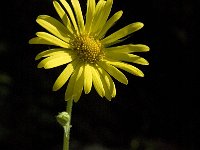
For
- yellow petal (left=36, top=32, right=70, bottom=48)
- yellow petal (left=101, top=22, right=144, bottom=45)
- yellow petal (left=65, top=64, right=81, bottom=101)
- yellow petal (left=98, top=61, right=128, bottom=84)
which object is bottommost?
yellow petal (left=65, top=64, right=81, bottom=101)

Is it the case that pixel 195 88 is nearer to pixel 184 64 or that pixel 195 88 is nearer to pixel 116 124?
pixel 184 64

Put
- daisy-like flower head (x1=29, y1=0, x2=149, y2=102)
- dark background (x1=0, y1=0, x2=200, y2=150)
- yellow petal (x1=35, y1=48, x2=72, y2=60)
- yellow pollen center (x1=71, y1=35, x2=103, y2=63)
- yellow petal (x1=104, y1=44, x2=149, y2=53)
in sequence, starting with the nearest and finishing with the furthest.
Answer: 1. yellow petal (x1=35, y1=48, x2=72, y2=60)
2. daisy-like flower head (x1=29, y1=0, x2=149, y2=102)
3. yellow petal (x1=104, y1=44, x2=149, y2=53)
4. yellow pollen center (x1=71, y1=35, x2=103, y2=63)
5. dark background (x1=0, y1=0, x2=200, y2=150)

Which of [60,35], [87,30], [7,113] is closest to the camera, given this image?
[60,35]

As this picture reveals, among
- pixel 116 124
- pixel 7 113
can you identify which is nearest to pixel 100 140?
pixel 116 124

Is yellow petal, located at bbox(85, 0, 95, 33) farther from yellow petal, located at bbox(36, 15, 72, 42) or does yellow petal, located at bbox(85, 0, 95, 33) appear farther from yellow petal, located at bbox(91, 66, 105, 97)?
yellow petal, located at bbox(91, 66, 105, 97)

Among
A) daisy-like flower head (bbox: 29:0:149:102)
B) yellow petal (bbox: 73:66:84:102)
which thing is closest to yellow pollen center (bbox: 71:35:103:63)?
daisy-like flower head (bbox: 29:0:149:102)

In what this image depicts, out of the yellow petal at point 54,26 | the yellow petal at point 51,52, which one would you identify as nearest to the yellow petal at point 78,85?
the yellow petal at point 51,52
